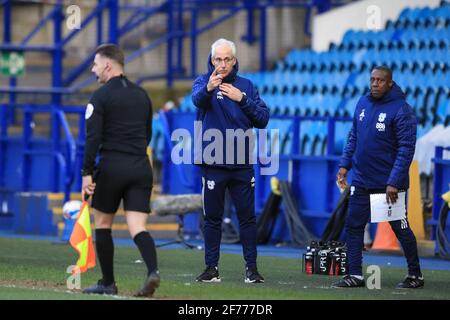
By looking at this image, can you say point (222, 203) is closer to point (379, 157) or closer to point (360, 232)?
point (360, 232)

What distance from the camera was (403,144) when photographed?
1220 centimetres

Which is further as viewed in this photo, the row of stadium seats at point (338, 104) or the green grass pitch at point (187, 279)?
the row of stadium seats at point (338, 104)

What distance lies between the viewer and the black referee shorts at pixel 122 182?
10.6m

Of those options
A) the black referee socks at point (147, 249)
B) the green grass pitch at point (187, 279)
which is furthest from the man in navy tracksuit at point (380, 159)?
the black referee socks at point (147, 249)

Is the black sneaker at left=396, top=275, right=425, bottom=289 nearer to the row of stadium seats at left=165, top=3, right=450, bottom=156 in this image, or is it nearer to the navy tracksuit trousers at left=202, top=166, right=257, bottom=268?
the navy tracksuit trousers at left=202, top=166, right=257, bottom=268

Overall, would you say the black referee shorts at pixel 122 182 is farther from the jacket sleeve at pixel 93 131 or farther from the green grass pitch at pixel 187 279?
the green grass pitch at pixel 187 279

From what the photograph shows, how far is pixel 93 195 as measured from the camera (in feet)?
35.2

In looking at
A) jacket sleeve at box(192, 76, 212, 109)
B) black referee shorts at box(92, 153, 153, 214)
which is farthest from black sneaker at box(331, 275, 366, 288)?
black referee shorts at box(92, 153, 153, 214)

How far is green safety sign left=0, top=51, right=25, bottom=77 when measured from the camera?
22156 mm

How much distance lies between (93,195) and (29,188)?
434 inches

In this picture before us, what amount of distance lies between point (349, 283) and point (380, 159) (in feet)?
3.63

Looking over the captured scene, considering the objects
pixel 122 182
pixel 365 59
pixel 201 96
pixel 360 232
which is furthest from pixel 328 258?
pixel 365 59

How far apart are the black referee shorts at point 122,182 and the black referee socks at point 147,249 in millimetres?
A: 200
